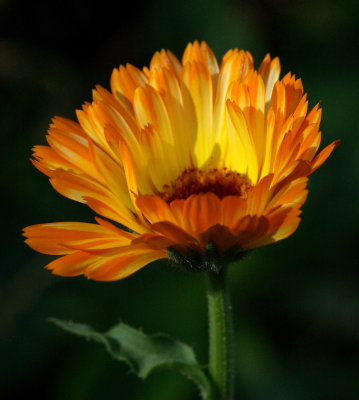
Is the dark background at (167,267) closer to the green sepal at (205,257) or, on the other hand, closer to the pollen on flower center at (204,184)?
the pollen on flower center at (204,184)

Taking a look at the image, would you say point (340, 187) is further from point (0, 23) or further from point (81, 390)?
point (0, 23)

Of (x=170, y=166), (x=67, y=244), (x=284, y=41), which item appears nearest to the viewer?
(x=67, y=244)

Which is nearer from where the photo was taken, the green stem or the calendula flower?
the calendula flower

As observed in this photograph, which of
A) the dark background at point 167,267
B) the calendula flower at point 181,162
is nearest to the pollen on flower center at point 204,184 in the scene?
the calendula flower at point 181,162

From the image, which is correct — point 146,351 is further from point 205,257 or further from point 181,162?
point 181,162

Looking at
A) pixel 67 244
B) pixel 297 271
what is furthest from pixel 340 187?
pixel 67 244

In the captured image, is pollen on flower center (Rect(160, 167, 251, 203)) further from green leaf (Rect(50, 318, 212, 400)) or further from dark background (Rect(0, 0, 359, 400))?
dark background (Rect(0, 0, 359, 400))

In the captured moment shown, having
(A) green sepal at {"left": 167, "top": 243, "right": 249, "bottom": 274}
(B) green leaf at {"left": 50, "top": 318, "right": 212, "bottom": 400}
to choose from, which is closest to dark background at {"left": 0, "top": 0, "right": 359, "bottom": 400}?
(B) green leaf at {"left": 50, "top": 318, "right": 212, "bottom": 400}
